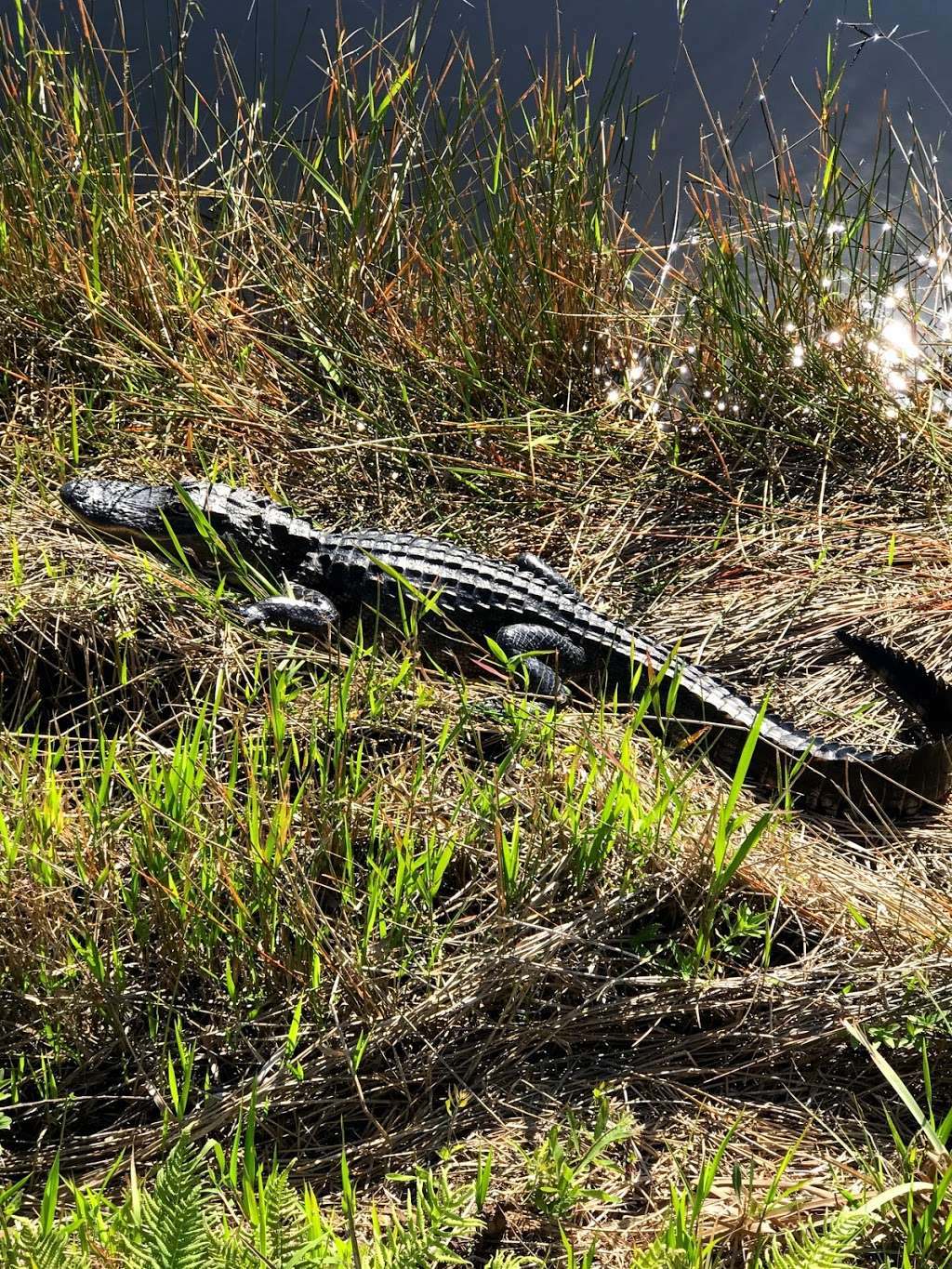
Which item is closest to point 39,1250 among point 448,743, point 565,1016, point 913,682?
point 565,1016

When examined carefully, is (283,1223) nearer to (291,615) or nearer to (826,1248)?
(826,1248)

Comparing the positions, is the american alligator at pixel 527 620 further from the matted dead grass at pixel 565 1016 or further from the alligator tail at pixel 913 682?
the matted dead grass at pixel 565 1016

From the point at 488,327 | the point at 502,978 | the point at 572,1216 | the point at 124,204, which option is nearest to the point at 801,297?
the point at 488,327

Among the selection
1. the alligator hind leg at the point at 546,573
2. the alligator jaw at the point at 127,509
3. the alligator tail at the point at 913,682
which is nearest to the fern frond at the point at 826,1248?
the alligator tail at the point at 913,682

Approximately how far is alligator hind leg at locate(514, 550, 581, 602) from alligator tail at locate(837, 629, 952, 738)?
→ 0.96 meters

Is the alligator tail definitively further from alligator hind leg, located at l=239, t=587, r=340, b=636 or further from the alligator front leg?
alligator hind leg, located at l=239, t=587, r=340, b=636

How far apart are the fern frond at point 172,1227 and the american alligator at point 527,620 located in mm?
1451

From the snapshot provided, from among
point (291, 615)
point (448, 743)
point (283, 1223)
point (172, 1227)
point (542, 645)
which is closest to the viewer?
point (172, 1227)

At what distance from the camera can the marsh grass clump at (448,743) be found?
6.66ft

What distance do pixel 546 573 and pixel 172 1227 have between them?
2430mm

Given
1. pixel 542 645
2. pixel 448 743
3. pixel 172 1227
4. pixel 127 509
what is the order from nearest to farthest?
pixel 172 1227 → pixel 448 743 → pixel 542 645 → pixel 127 509

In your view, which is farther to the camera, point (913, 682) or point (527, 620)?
point (527, 620)

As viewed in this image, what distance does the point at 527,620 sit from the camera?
343cm

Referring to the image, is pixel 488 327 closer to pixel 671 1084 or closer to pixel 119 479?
pixel 119 479
